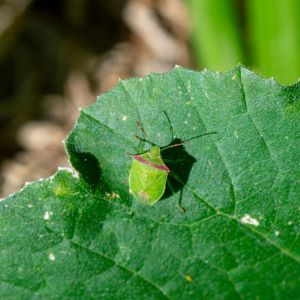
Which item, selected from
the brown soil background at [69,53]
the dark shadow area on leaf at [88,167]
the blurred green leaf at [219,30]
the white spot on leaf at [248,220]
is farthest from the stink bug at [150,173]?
the brown soil background at [69,53]

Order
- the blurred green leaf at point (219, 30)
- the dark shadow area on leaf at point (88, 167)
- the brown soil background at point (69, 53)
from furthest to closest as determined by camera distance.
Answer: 1. the brown soil background at point (69, 53)
2. the blurred green leaf at point (219, 30)
3. the dark shadow area on leaf at point (88, 167)

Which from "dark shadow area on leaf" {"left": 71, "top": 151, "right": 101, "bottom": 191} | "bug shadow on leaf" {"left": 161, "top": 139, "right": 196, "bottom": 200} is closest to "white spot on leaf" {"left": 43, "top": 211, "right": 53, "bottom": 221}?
"dark shadow area on leaf" {"left": 71, "top": 151, "right": 101, "bottom": 191}

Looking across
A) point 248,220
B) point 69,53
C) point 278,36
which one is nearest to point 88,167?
point 248,220

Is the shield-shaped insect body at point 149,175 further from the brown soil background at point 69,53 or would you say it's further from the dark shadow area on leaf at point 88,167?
the brown soil background at point 69,53

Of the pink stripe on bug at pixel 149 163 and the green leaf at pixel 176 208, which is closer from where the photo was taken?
the green leaf at pixel 176 208

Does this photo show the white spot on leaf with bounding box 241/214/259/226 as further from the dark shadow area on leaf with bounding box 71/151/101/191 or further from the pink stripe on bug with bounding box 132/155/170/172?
the dark shadow area on leaf with bounding box 71/151/101/191

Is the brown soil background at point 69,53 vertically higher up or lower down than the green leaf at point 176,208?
higher up

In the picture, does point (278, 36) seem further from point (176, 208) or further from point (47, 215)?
point (47, 215)
